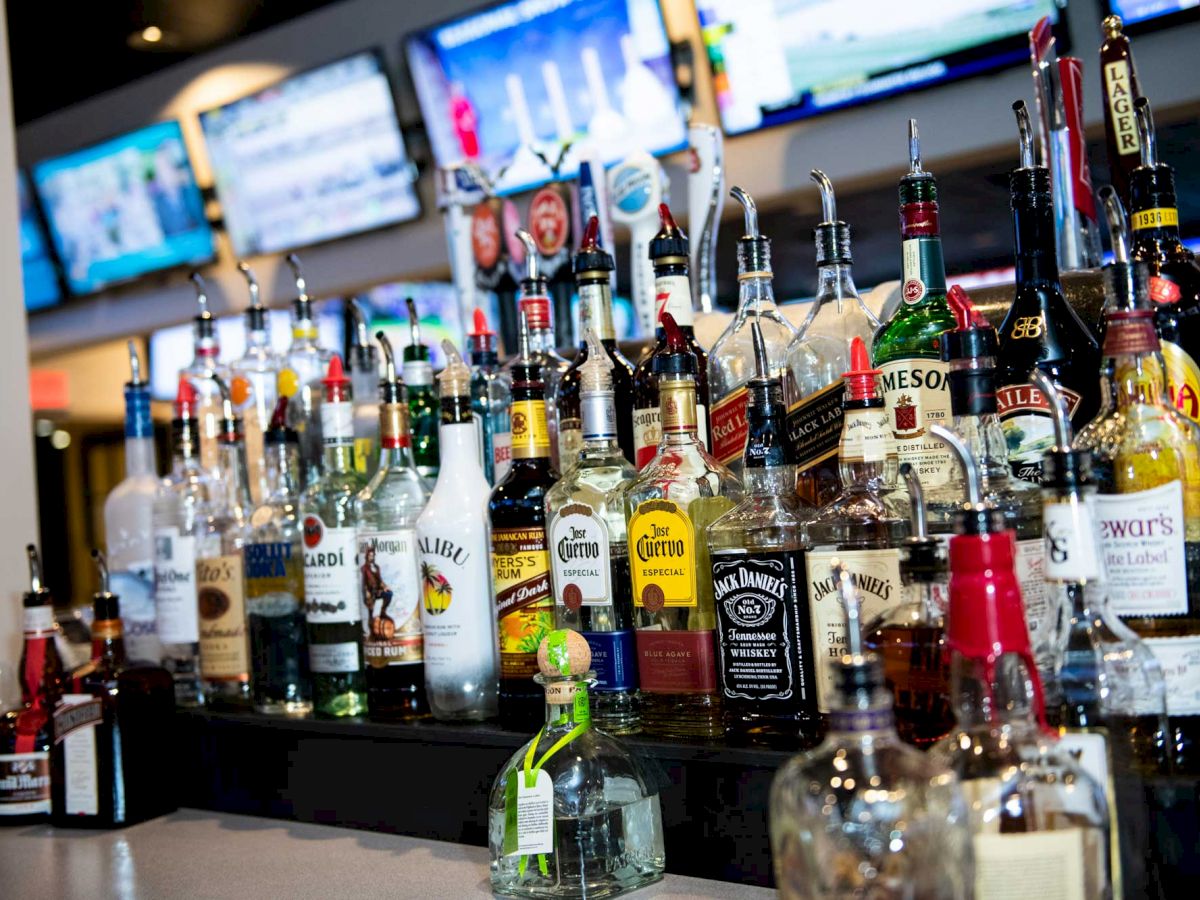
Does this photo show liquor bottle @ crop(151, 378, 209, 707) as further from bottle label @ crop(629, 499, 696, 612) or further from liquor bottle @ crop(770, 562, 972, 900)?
liquor bottle @ crop(770, 562, 972, 900)

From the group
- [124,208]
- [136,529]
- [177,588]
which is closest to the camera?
[177,588]

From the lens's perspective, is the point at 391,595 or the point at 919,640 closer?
the point at 919,640

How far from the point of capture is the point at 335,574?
1349 millimetres

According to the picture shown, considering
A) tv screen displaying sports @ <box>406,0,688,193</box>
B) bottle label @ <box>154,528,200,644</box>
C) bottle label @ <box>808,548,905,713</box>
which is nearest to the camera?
bottle label @ <box>808,548,905,713</box>

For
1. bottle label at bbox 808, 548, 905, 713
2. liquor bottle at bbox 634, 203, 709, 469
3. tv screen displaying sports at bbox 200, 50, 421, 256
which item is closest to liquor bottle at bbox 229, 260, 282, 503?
liquor bottle at bbox 634, 203, 709, 469

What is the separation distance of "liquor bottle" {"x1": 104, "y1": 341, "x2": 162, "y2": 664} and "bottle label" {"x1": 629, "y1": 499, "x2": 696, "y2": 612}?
78 cm

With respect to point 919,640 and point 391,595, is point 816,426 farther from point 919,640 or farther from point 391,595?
point 391,595

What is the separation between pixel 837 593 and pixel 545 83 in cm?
304

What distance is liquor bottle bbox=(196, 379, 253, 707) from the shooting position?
149 cm

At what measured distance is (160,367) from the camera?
501 cm

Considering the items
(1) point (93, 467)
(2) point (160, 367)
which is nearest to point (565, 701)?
(2) point (160, 367)

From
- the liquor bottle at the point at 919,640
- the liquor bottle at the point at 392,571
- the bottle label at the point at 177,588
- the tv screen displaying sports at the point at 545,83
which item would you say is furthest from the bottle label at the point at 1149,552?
the tv screen displaying sports at the point at 545,83

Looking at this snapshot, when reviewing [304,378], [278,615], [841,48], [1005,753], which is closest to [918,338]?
[1005,753]

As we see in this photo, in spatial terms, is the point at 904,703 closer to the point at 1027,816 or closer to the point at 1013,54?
the point at 1027,816
